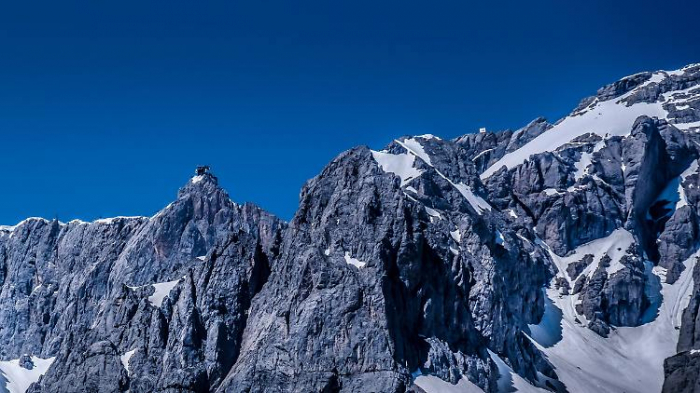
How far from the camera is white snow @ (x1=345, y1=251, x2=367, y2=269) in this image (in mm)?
163250

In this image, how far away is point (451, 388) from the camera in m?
155

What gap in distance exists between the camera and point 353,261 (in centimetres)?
16512

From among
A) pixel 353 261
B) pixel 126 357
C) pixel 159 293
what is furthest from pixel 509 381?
pixel 159 293

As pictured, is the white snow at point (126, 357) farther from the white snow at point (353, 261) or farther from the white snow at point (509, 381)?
Result: the white snow at point (509, 381)

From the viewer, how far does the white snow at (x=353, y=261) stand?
163250 mm

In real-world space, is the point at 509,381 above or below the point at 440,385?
above

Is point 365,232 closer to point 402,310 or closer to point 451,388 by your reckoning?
point 402,310

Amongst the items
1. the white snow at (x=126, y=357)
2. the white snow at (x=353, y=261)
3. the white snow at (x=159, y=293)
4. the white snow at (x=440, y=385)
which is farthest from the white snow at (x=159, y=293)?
the white snow at (x=440, y=385)

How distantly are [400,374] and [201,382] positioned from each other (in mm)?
37781

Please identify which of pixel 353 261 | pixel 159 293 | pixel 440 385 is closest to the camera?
pixel 440 385

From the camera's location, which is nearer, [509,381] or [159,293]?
[509,381]

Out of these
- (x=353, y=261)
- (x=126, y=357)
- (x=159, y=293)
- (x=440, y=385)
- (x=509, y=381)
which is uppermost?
(x=159, y=293)

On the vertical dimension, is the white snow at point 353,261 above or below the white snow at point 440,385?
above

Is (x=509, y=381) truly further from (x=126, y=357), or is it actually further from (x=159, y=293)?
(x=159, y=293)
